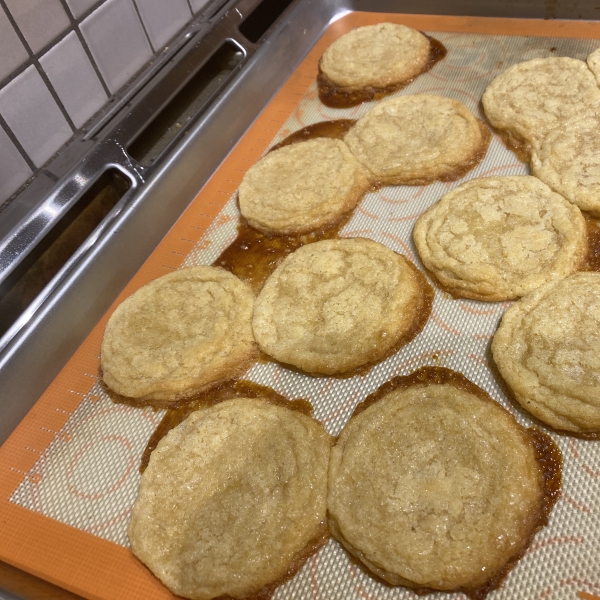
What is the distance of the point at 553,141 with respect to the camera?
6.75 feet

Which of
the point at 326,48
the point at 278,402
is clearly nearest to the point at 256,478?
the point at 278,402

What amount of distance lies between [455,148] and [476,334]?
0.81 m

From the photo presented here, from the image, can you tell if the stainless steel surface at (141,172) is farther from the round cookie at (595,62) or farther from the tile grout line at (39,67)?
the round cookie at (595,62)

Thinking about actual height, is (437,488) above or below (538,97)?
below

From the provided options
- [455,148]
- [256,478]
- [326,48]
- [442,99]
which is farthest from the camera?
[326,48]

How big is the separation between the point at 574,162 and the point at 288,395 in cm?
133

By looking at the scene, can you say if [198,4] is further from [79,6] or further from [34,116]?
[34,116]

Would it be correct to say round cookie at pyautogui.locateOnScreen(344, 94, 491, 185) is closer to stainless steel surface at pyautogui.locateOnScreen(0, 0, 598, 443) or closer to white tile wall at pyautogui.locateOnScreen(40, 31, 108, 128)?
stainless steel surface at pyautogui.locateOnScreen(0, 0, 598, 443)

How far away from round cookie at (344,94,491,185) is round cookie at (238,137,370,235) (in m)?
0.09

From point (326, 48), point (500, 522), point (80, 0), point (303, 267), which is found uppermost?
point (80, 0)

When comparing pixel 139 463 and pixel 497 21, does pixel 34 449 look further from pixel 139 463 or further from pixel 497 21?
pixel 497 21

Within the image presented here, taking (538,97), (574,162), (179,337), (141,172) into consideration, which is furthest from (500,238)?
(141,172)

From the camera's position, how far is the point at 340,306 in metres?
1.86

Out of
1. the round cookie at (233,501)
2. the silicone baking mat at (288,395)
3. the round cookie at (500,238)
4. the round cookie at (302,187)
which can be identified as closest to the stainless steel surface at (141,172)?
the silicone baking mat at (288,395)
